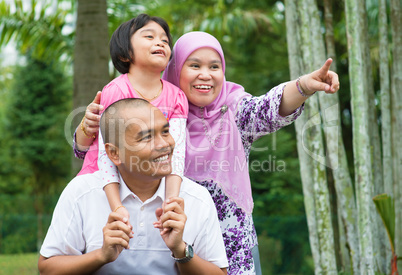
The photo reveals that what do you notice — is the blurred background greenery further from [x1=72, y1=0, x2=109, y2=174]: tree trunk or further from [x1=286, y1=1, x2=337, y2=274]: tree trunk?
[x1=286, y1=1, x2=337, y2=274]: tree trunk

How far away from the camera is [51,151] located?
13.5 meters

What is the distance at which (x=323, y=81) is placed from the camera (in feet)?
6.56

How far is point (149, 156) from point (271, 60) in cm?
904

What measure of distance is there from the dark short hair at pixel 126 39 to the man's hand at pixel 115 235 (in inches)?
32.9

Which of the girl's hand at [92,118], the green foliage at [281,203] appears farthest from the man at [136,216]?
the green foliage at [281,203]

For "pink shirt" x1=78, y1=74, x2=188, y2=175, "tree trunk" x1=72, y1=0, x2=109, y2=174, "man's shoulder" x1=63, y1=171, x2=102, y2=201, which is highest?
"tree trunk" x1=72, y1=0, x2=109, y2=174

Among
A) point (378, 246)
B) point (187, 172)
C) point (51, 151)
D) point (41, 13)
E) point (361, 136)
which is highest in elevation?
point (41, 13)

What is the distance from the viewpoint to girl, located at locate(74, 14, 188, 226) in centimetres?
213

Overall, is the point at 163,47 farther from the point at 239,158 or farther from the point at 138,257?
the point at 138,257

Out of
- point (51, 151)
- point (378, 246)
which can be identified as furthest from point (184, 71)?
point (51, 151)

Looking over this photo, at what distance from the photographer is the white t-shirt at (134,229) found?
5.81ft

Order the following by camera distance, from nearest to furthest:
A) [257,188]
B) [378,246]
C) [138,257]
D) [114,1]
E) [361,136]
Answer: [138,257] → [361,136] → [378,246] → [114,1] → [257,188]

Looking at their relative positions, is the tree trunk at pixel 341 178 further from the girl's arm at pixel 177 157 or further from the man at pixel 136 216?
the man at pixel 136 216

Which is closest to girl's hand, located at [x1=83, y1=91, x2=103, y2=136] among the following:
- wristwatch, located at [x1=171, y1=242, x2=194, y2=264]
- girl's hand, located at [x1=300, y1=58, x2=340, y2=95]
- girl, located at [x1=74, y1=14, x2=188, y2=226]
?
girl, located at [x1=74, y1=14, x2=188, y2=226]
